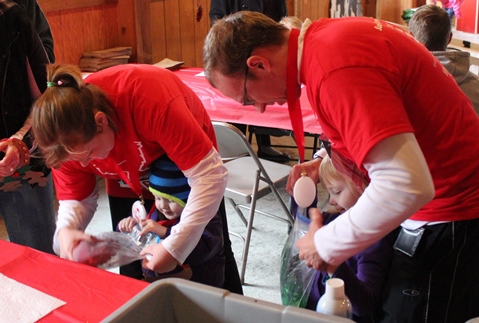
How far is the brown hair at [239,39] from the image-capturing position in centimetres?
115

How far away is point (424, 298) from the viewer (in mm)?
1299

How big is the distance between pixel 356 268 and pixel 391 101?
587 mm

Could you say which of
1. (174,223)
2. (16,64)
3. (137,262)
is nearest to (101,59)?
(16,64)

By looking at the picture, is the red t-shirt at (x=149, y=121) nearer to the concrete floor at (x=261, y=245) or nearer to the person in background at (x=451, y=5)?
the concrete floor at (x=261, y=245)

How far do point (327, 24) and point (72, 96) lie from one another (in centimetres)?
59

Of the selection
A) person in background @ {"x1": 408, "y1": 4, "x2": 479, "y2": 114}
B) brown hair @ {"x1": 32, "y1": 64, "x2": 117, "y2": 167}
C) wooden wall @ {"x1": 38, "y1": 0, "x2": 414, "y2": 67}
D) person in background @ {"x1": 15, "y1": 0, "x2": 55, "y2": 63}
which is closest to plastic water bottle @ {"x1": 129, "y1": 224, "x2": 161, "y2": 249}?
brown hair @ {"x1": 32, "y1": 64, "x2": 117, "y2": 167}

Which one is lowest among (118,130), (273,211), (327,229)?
(273,211)

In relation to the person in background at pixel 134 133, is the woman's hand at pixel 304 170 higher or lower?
lower

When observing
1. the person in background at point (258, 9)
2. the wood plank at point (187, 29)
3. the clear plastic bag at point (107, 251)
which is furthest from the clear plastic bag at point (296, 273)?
the wood plank at point (187, 29)

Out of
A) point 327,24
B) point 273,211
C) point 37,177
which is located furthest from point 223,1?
point 327,24

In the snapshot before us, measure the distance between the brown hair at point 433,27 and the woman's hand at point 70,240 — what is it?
5.46 ft

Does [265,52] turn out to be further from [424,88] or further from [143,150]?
[143,150]

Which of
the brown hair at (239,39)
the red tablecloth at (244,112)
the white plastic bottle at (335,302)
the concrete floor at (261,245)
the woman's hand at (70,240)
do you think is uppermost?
the brown hair at (239,39)

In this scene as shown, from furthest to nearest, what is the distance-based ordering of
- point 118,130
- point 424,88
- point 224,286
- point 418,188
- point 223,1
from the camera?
point 223,1, point 224,286, point 118,130, point 424,88, point 418,188
